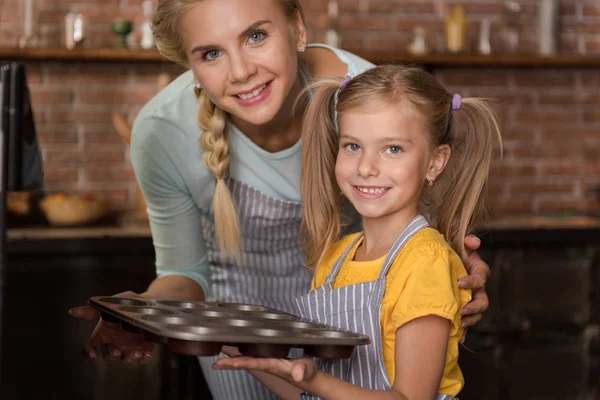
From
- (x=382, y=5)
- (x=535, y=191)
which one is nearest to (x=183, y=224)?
(x=382, y=5)

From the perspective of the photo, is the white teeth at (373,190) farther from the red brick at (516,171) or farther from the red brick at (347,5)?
the red brick at (516,171)

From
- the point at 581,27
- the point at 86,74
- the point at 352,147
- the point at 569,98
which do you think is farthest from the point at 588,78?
the point at 352,147

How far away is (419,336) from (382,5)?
2754 mm

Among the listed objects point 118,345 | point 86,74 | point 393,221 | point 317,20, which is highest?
point 317,20

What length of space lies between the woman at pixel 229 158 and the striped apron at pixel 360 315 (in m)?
0.24

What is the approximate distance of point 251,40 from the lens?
1.62m

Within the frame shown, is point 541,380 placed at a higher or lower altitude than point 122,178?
lower

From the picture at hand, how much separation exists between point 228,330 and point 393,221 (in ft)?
1.68

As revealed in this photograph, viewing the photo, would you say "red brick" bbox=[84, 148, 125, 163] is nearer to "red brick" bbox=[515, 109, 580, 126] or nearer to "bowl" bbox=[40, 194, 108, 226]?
"bowl" bbox=[40, 194, 108, 226]

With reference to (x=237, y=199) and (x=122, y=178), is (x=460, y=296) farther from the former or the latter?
(x=122, y=178)

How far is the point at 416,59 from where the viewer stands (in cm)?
372

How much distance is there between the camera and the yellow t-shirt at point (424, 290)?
4.42 feet

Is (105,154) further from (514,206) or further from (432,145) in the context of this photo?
(432,145)

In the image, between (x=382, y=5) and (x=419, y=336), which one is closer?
(x=419, y=336)
